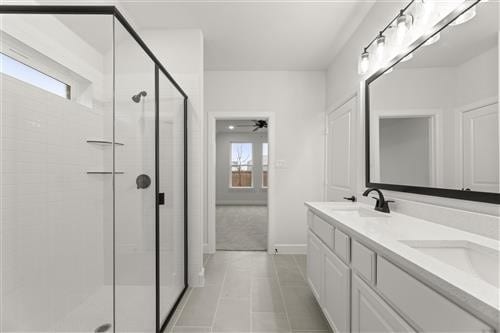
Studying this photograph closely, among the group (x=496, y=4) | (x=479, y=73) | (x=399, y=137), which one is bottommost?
(x=399, y=137)

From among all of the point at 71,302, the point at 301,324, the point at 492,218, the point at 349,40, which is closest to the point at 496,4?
the point at 492,218

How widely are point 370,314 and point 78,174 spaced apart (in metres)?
1.96

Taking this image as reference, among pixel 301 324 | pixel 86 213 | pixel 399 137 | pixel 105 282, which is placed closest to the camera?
pixel 105 282

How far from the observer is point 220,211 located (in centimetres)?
677

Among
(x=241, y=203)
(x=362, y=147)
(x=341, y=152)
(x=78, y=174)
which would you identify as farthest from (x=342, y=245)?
(x=241, y=203)

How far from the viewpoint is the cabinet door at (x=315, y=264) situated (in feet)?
5.95

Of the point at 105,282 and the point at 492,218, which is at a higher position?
the point at 492,218

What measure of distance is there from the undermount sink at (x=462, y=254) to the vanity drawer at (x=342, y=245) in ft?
1.18

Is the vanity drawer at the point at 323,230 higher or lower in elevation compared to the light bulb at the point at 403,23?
lower

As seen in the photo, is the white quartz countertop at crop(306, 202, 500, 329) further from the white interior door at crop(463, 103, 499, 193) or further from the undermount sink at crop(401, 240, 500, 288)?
the white interior door at crop(463, 103, 499, 193)

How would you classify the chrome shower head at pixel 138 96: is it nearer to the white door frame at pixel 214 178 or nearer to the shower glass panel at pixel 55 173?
the shower glass panel at pixel 55 173

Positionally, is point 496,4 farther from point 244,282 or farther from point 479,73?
point 244,282

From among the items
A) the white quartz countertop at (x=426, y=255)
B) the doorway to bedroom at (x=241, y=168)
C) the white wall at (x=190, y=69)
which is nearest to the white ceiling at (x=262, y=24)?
the white wall at (x=190, y=69)

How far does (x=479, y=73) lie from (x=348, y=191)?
1644 mm
